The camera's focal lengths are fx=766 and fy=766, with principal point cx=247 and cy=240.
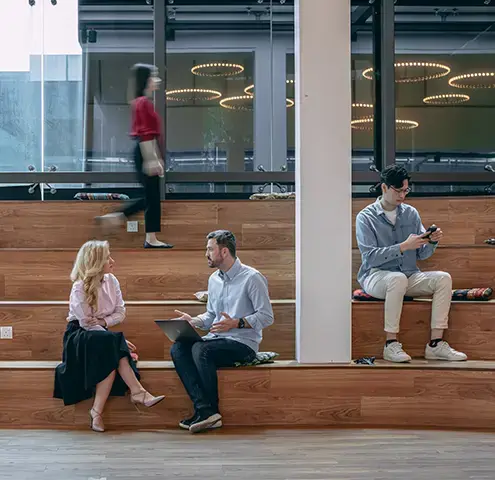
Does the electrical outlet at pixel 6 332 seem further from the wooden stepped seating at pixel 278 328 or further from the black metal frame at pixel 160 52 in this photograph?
the black metal frame at pixel 160 52

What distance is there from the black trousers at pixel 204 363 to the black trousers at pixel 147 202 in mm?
1505

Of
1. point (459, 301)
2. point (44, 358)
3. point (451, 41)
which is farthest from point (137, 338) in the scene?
point (451, 41)

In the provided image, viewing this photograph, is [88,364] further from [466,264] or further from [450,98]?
[450,98]

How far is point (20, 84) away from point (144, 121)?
216 cm

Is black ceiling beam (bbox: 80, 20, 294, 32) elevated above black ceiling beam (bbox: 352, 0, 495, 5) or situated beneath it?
situated beneath

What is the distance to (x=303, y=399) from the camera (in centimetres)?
425

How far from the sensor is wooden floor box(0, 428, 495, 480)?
3.27m

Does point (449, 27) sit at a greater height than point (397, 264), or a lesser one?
greater

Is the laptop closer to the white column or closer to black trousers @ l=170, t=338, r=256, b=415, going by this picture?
black trousers @ l=170, t=338, r=256, b=415

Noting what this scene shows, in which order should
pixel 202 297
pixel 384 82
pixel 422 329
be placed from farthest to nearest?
pixel 384 82 < pixel 202 297 < pixel 422 329

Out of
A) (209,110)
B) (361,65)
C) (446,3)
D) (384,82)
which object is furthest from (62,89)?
(446,3)

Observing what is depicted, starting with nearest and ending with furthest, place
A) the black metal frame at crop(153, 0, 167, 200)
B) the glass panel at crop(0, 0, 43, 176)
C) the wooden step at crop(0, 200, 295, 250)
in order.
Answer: the wooden step at crop(0, 200, 295, 250) < the black metal frame at crop(153, 0, 167, 200) < the glass panel at crop(0, 0, 43, 176)

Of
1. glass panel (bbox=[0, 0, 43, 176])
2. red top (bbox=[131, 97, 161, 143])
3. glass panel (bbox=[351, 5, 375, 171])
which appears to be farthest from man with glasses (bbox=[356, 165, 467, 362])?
glass panel (bbox=[0, 0, 43, 176])

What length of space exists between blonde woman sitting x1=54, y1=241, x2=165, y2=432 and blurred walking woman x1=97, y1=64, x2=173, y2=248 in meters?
1.26
